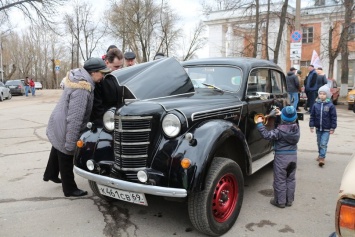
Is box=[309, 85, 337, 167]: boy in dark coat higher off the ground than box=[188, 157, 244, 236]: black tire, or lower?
higher

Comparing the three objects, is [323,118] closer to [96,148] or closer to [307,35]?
[96,148]

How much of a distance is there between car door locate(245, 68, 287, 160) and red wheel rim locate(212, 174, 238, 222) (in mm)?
907

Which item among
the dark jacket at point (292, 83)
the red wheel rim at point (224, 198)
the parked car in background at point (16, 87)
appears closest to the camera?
the red wheel rim at point (224, 198)

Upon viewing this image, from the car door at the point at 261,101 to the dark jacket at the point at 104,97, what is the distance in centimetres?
168

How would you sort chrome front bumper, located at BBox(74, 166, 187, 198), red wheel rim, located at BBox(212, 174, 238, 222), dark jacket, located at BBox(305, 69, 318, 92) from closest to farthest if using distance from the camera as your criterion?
chrome front bumper, located at BBox(74, 166, 187, 198) → red wheel rim, located at BBox(212, 174, 238, 222) → dark jacket, located at BBox(305, 69, 318, 92)

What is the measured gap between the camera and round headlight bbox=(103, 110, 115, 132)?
3.43 m

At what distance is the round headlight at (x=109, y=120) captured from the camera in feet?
11.2

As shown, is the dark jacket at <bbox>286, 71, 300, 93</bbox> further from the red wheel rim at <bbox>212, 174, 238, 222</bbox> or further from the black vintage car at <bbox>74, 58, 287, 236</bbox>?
the red wheel rim at <bbox>212, 174, 238, 222</bbox>

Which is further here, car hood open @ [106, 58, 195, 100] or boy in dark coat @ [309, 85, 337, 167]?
boy in dark coat @ [309, 85, 337, 167]

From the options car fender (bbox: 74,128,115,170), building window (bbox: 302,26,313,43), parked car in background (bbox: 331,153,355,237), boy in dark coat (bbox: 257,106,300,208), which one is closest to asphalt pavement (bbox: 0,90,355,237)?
boy in dark coat (bbox: 257,106,300,208)

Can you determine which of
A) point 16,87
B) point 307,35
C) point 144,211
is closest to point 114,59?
point 144,211

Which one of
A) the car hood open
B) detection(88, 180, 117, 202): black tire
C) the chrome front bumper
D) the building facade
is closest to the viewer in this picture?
the chrome front bumper

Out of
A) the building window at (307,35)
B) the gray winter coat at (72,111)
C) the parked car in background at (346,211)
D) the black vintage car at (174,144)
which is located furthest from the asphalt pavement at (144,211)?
the building window at (307,35)

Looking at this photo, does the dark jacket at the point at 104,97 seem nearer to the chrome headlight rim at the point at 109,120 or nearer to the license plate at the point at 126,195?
the chrome headlight rim at the point at 109,120
